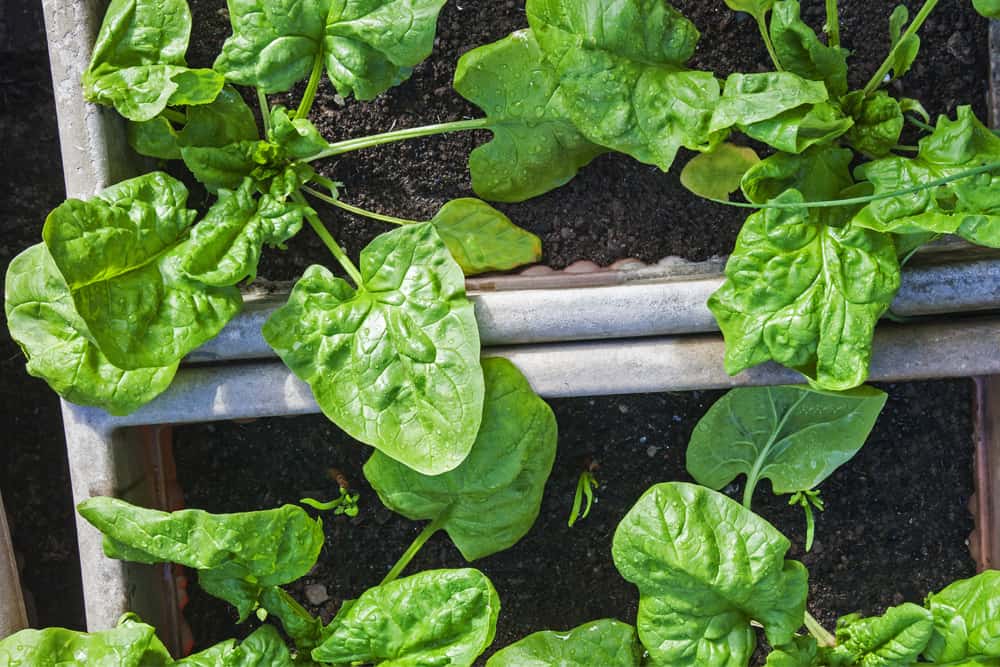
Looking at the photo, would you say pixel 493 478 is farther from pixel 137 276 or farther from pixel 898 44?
pixel 898 44

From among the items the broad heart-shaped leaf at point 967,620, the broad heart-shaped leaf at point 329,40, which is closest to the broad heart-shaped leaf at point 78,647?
the broad heart-shaped leaf at point 329,40

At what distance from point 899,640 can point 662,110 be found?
71cm

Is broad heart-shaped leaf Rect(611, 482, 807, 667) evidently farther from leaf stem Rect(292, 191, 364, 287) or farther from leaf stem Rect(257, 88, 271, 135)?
leaf stem Rect(257, 88, 271, 135)

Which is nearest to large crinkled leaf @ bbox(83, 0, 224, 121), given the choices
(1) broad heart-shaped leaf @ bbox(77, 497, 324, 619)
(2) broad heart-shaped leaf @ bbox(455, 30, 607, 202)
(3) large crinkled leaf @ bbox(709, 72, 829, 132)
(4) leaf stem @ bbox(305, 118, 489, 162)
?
(4) leaf stem @ bbox(305, 118, 489, 162)

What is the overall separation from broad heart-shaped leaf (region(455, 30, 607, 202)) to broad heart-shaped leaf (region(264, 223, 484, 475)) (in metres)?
0.16

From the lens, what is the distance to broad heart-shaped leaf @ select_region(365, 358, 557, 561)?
117cm

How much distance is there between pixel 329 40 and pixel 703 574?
780mm

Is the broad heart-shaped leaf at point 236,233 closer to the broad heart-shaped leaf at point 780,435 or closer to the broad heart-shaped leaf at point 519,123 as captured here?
the broad heart-shaped leaf at point 519,123

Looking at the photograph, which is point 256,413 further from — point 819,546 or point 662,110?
point 819,546

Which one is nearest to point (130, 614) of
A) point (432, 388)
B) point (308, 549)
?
point (308, 549)

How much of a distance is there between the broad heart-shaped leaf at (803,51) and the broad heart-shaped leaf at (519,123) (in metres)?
0.26

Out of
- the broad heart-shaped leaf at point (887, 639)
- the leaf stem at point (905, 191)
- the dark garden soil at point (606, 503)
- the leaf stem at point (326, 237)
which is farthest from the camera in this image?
the dark garden soil at point (606, 503)

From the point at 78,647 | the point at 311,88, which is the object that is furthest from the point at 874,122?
the point at 78,647

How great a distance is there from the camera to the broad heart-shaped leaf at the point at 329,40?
43.7 inches
